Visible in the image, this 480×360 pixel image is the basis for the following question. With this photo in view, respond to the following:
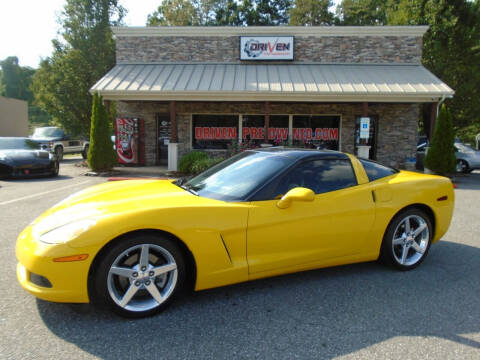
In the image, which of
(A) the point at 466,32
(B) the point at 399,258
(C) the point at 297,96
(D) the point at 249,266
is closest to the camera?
(D) the point at 249,266

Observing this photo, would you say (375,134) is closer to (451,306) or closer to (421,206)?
(421,206)

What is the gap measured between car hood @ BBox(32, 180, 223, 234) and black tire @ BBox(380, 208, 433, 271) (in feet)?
6.32

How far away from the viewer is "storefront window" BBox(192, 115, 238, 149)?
15297 mm

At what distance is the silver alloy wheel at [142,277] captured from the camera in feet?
8.44

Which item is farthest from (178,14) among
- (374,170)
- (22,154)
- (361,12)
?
(374,170)

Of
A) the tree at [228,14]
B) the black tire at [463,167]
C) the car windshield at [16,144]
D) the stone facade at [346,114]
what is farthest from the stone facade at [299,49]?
the tree at [228,14]

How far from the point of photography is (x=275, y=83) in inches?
516

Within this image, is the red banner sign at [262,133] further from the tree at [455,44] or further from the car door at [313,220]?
the car door at [313,220]

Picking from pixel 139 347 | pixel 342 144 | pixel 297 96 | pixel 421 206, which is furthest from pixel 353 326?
pixel 342 144

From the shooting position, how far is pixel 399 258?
12.1 feet

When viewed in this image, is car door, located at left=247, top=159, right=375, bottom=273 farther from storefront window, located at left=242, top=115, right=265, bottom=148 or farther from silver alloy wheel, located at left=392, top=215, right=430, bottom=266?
storefront window, located at left=242, top=115, right=265, bottom=148

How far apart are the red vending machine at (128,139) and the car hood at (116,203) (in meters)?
11.9

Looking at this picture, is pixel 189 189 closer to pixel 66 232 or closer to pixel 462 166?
pixel 66 232

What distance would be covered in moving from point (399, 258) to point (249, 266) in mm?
1808
